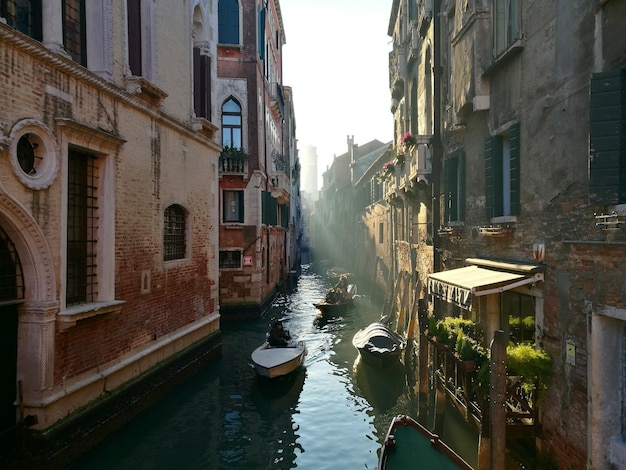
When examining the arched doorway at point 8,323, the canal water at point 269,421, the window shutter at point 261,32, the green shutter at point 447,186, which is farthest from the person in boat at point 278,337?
the window shutter at point 261,32

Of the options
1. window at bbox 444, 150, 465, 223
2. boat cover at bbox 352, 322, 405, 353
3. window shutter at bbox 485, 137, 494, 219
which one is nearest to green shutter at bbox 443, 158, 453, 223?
window at bbox 444, 150, 465, 223

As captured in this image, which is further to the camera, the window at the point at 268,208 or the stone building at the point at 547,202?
the window at the point at 268,208

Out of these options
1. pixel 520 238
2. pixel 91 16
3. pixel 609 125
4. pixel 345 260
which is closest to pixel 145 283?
pixel 91 16

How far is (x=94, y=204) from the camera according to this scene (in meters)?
7.32

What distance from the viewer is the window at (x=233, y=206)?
18.1 m

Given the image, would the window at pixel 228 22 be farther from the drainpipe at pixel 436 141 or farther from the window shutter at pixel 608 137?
the window shutter at pixel 608 137

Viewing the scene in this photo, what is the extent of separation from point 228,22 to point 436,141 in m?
10.9

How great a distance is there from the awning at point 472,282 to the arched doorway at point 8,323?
231 inches

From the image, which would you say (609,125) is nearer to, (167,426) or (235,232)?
(167,426)

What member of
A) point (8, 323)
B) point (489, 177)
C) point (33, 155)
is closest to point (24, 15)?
point (33, 155)

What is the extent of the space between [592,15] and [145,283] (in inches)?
302

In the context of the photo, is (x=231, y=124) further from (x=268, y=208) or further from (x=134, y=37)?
(x=134, y=37)

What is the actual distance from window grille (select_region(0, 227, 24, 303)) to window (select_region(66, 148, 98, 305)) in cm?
95

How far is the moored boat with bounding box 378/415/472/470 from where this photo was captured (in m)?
5.46
